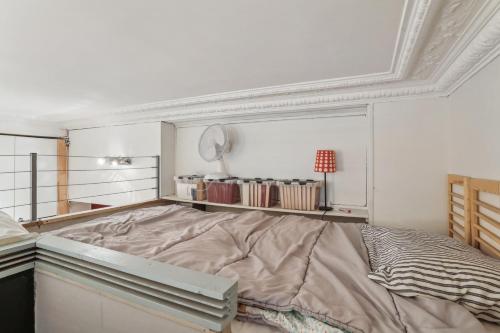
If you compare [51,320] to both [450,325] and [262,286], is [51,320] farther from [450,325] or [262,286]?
[450,325]

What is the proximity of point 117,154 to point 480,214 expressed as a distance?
4.63m

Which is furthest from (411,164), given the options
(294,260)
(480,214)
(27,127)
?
(27,127)

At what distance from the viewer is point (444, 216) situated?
2238 mm

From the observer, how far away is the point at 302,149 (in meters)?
3.05

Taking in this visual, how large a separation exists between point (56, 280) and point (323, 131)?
2805 mm

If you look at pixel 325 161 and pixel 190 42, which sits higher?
pixel 190 42

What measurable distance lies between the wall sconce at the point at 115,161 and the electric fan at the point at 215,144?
1464 mm

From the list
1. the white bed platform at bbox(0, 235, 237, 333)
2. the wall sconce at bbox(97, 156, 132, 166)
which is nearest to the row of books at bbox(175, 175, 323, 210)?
the wall sconce at bbox(97, 156, 132, 166)

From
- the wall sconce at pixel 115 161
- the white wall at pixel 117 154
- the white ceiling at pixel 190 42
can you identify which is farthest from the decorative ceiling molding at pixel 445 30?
the wall sconce at pixel 115 161

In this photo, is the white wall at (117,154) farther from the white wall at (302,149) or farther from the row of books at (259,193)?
the row of books at (259,193)

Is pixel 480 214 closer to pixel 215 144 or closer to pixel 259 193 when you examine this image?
pixel 259 193

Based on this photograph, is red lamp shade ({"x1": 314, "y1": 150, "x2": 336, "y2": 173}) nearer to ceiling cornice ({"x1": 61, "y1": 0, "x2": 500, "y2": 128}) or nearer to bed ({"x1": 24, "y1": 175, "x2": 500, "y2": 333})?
ceiling cornice ({"x1": 61, "y1": 0, "x2": 500, "y2": 128})

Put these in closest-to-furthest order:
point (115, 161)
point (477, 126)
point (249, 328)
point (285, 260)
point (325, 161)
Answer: point (249, 328) < point (285, 260) < point (477, 126) < point (325, 161) < point (115, 161)

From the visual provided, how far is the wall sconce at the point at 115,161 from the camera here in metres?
3.89
